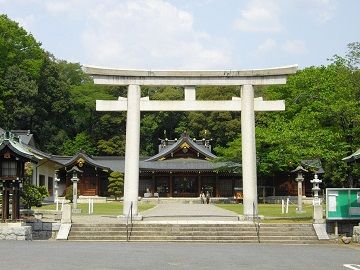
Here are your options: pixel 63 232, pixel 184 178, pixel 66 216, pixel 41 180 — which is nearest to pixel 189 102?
pixel 66 216

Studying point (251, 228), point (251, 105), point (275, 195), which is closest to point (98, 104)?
point (251, 105)

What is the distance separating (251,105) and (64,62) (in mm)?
64654

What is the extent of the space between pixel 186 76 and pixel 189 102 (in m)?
1.25

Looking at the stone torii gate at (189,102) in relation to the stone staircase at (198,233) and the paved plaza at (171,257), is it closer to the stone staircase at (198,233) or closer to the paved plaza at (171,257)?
the stone staircase at (198,233)

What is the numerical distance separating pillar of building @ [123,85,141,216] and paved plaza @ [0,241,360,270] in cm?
733

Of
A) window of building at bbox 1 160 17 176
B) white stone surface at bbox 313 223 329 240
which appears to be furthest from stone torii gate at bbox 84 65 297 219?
window of building at bbox 1 160 17 176

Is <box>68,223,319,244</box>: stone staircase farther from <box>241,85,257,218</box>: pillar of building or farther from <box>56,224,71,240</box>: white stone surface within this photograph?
<box>241,85,257,218</box>: pillar of building

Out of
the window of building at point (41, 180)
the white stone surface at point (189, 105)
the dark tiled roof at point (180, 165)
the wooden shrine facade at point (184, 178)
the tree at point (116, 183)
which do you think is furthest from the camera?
the wooden shrine facade at point (184, 178)

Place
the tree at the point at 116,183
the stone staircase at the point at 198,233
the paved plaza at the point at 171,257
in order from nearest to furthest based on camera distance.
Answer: the paved plaza at the point at 171,257 < the stone staircase at the point at 198,233 < the tree at the point at 116,183

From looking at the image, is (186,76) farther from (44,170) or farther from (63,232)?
(44,170)

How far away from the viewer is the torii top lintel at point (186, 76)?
26250 mm

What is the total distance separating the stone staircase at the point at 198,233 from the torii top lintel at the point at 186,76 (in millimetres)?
7162

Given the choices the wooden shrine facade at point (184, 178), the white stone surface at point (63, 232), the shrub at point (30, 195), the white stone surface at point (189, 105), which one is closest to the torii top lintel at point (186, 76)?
the white stone surface at point (189, 105)

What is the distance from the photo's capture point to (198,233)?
21875mm
